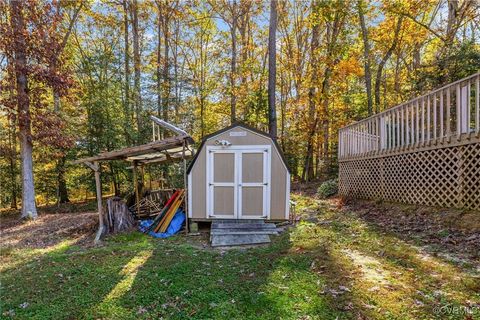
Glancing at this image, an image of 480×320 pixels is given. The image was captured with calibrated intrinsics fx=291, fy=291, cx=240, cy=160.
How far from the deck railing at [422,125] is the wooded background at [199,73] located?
3150 millimetres

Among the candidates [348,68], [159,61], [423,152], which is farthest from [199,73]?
[423,152]

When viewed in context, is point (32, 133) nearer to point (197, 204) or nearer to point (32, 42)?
point (32, 42)

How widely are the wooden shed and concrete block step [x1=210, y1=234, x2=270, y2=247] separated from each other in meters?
0.99

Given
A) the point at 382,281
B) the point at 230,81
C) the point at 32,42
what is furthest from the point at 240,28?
the point at 382,281

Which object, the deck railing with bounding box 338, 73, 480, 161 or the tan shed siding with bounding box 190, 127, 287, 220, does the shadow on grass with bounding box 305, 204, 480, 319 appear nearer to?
the tan shed siding with bounding box 190, 127, 287, 220

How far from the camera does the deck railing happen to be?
18.7 ft

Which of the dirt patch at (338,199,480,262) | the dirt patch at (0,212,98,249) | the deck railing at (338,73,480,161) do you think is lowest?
the dirt patch at (0,212,98,249)

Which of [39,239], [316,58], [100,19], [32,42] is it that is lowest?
[39,239]

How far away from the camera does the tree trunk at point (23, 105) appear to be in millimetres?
9383

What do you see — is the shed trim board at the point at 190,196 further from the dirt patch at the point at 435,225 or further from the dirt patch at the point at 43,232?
the dirt patch at the point at 435,225

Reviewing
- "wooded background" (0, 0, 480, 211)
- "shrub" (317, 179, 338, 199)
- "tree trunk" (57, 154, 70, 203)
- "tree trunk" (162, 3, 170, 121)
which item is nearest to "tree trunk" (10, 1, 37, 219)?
"wooded background" (0, 0, 480, 211)

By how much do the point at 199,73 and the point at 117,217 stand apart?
43.5 feet

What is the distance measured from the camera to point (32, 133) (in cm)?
1012

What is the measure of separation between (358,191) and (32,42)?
1199cm
